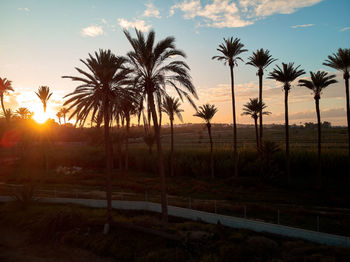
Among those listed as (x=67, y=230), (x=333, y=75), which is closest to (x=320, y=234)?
(x=67, y=230)

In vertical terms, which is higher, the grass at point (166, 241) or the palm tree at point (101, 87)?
the palm tree at point (101, 87)

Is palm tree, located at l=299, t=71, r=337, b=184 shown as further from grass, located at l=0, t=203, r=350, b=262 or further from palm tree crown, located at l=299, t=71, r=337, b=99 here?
grass, located at l=0, t=203, r=350, b=262

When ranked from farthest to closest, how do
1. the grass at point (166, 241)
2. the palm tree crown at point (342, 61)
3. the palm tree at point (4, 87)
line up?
the palm tree at point (4, 87) → the palm tree crown at point (342, 61) → the grass at point (166, 241)

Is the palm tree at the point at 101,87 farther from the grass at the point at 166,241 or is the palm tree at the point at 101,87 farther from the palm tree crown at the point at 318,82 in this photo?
the palm tree crown at the point at 318,82

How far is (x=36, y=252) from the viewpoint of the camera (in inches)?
582

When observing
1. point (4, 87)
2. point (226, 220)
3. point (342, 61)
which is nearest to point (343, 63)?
point (342, 61)

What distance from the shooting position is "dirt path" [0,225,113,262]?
13.8 meters

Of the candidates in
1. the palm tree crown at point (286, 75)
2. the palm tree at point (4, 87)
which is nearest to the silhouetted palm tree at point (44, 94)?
the palm tree at point (4, 87)

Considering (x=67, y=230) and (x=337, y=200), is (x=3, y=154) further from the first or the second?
(x=337, y=200)

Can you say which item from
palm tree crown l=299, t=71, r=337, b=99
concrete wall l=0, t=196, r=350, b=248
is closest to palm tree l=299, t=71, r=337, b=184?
palm tree crown l=299, t=71, r=337, b=99

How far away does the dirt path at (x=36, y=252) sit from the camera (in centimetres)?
1376

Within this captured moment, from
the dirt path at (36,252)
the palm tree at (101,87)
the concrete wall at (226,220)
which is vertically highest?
the palm tree at (101,87)

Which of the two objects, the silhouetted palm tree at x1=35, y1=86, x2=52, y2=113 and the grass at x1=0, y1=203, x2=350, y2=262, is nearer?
the grass at x1=0, y1=203, x2=350, y2=262

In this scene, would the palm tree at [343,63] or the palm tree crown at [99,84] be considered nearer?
the palm tree crown at [99,84]
